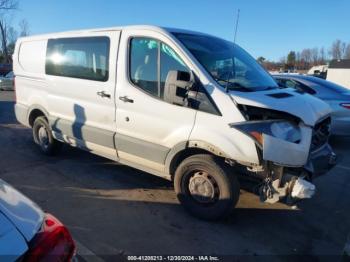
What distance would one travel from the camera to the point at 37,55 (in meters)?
6.08

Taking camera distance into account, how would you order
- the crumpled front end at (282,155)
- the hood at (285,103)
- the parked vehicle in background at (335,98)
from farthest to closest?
the parked vehicle in background at (335,98), the hood at (285,103), the crumpled front end at (282,155)

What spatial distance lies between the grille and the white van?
13 mm

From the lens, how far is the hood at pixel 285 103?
3.56 m

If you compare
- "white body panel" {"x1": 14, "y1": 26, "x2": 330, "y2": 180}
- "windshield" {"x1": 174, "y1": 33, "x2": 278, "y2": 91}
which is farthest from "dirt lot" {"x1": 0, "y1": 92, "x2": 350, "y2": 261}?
"windshield" {"x1": 174, "y1": 33, "x2": 278, "y2": 91}

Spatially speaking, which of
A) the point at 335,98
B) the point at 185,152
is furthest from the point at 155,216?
the point at 335,98

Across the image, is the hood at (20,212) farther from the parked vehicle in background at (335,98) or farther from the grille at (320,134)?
the parked vehicle in background at (335,98)

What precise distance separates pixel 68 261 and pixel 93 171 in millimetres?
3906

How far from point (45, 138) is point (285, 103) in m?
4.55

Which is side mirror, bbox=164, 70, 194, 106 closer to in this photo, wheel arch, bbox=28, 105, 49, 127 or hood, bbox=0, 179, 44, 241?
hood, bbox=0, 179, 44, 241

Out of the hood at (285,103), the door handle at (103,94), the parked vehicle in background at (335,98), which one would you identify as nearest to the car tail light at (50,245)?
the hood at (285,103)

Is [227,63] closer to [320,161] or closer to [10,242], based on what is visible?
[320,161]

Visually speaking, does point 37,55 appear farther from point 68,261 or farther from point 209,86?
point 68,261

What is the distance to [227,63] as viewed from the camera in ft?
14.2

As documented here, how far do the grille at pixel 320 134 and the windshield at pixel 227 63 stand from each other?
31.1 inches
